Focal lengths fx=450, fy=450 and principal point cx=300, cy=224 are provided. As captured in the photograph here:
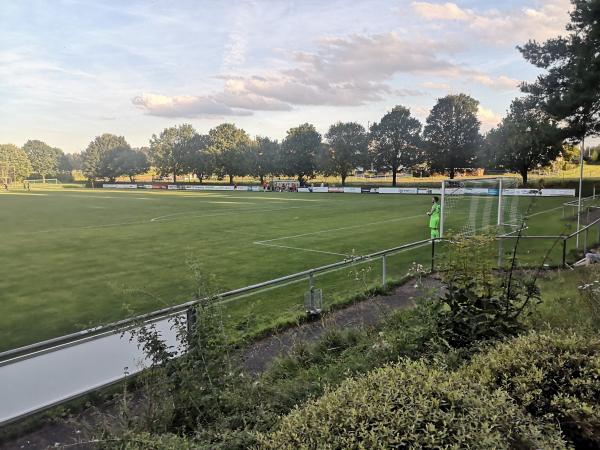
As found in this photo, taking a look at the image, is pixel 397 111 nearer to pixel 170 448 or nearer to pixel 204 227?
pixel 204 227

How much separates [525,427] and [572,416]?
0.48m

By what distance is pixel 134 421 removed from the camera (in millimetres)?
4016

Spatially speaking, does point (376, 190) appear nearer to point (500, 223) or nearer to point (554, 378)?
point (500, 223)

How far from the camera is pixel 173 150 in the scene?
115m

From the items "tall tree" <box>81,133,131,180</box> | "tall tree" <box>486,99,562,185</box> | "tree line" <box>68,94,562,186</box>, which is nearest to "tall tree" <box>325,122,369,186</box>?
"tree line" <box>68,94,562,186</box>

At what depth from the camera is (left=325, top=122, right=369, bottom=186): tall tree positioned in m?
89.8

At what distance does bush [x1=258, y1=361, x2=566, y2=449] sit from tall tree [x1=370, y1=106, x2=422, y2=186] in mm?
85123

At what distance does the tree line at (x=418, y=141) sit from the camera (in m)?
27.4

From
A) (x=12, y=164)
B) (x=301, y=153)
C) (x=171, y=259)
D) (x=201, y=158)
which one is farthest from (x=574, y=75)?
(x=12, y=164)

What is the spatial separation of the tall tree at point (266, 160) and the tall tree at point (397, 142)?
21302 millimetres

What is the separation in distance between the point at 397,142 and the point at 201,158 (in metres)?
47.6

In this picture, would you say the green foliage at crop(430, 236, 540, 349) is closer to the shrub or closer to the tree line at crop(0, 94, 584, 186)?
the shrub

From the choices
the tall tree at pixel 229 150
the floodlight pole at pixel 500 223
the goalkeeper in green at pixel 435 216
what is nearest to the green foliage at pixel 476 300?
the floodlight pole at pixel 500 223

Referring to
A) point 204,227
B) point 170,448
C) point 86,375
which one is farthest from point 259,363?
point 204,227
